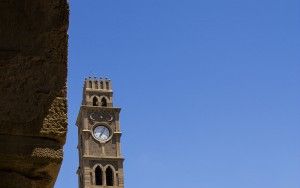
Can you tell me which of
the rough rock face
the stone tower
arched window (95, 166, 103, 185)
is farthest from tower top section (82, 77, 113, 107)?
the rough rock face

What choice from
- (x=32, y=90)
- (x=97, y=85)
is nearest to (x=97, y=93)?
(x=97, y=85)

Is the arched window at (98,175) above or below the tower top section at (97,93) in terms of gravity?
below

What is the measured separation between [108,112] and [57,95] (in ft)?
122

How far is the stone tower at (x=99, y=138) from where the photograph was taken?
120 ft

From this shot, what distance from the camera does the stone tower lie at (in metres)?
36.5

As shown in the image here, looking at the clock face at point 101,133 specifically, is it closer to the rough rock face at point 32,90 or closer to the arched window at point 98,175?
the arched window at point 98,175

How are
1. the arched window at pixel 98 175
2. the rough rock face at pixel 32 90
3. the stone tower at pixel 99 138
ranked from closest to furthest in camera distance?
the rough rock face at pixel 32 90 < the stone tower at pixel 99 138 < the arched window at pixel 98 175

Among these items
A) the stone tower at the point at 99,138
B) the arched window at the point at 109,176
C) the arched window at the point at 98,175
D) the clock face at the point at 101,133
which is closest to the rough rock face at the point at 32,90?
the stone tower at the point at 99,138

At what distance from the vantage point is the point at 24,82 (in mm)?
2264

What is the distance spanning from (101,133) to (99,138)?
428mm

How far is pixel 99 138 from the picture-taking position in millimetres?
38312

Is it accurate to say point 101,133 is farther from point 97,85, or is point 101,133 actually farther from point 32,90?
point 32,90

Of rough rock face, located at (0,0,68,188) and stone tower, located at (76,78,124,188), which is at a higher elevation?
stone tower, located at (76,78,124,188)

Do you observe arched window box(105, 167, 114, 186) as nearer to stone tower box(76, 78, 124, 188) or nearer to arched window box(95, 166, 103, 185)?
stone tower box(76, 78, 124, 188)
